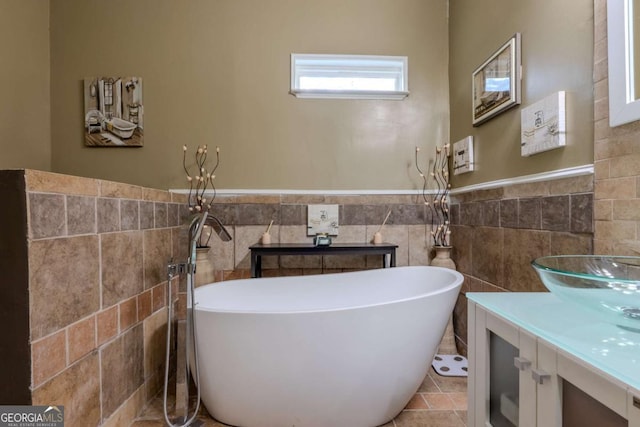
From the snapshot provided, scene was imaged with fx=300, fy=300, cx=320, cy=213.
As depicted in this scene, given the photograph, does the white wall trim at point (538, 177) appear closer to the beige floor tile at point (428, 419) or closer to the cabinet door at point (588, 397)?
the cabinet door at point (588, 397)

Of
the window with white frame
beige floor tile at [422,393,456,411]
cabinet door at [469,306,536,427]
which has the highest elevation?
the window with white frame

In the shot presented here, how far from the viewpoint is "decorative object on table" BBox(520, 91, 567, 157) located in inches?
49.2

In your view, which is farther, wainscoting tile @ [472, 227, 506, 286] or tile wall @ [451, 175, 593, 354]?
wainscoting tile @ [472, 227, 506, 286]

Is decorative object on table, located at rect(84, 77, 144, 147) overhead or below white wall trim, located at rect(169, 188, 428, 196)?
overhead

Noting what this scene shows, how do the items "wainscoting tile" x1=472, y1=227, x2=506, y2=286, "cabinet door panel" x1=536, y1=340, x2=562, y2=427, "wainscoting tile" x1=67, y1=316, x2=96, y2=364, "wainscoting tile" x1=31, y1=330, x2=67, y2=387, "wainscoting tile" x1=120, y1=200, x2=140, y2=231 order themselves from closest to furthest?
"cabinet door panel" x1=536, y1=340, x2=562, y2=427, "wainscoting tile" x1=31, y1=330, x2=67, y2=387, "wainscoting tile" x1=67, y1=316, x2=96, y2=364, "wainscoting tile" x1=120, y1=200, x2=140, y2=231, "wainscoting tile" x1=472, y1=227, x2=506, y2=286

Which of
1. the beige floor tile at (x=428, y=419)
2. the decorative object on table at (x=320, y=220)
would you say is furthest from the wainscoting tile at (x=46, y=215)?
the beige floor tile at (x=428, y=419)

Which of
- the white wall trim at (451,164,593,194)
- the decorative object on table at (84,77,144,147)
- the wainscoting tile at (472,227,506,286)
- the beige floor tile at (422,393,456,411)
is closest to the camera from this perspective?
the white wall trim at (451,164,593,194)

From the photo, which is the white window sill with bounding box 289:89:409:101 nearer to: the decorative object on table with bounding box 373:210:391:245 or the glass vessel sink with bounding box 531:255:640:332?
the decorative object on table with bounding box 373:210:391:245

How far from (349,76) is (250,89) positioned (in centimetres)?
75

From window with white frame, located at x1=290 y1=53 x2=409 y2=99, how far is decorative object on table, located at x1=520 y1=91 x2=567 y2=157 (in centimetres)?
97

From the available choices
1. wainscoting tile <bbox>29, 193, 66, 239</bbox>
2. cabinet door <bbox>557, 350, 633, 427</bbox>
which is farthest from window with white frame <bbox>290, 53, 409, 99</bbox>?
cabinet door <bbox>557, 350, 633, 427</bbox>

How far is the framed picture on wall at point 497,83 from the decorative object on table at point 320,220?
1.13 meters

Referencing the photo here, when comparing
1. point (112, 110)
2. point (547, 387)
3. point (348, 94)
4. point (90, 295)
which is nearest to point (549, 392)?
point (547, 387)

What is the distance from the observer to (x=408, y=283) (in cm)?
192
